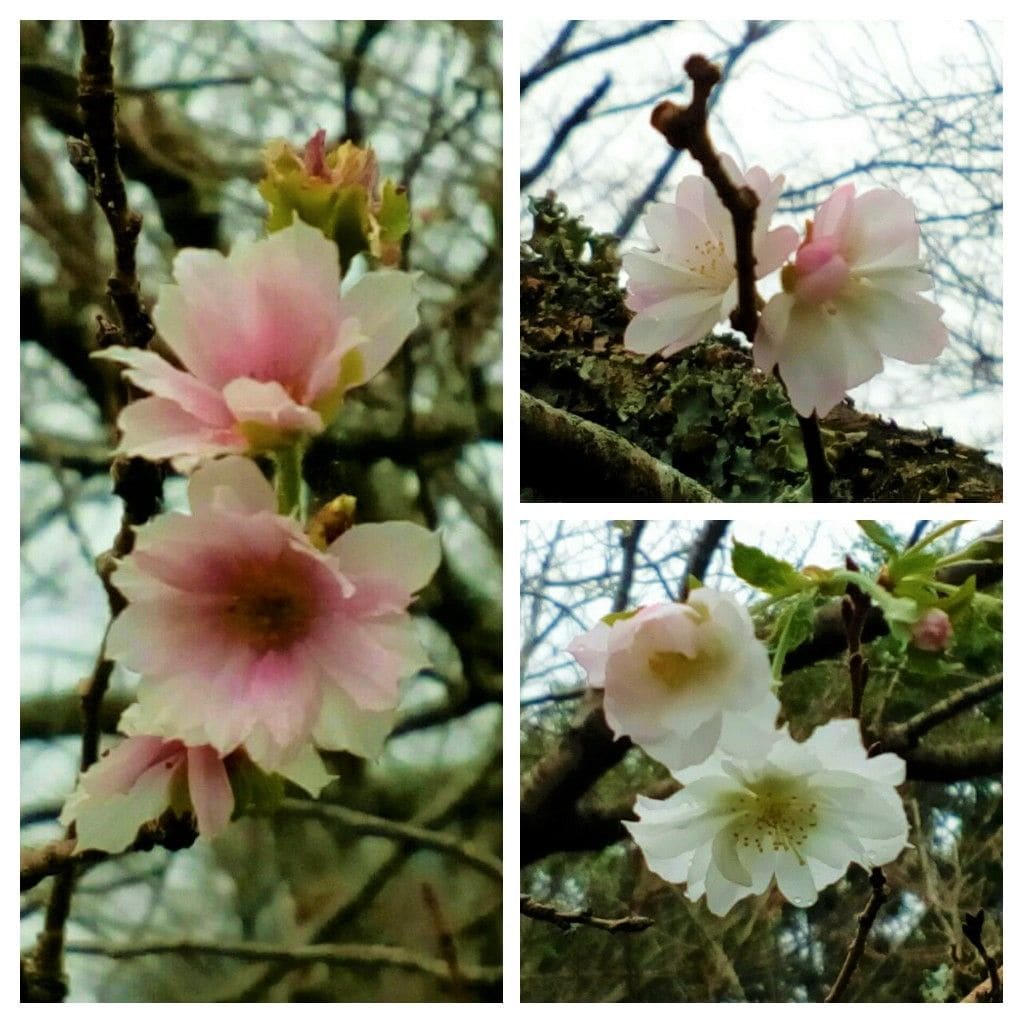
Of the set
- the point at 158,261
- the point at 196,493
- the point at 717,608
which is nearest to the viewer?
the point at 196,493

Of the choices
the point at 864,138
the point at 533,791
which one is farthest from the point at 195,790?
the point at 864,138

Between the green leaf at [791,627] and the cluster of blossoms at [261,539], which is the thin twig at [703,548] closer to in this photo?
the green leaf at [791,627]

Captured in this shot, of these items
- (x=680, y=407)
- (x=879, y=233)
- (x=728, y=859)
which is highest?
(x=879, y=233)

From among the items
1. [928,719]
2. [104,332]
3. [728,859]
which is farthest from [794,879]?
[104,332]

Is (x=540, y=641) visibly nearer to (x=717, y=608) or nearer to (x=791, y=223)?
(x=717, y=608)

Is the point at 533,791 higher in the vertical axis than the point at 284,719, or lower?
lower

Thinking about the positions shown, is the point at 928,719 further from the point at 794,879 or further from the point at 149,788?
the point at 149,788

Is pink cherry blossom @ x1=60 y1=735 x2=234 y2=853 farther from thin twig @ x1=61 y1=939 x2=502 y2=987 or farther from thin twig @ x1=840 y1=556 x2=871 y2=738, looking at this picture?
thin twig @ x1=840 y1=556 x2=871 y2=738
